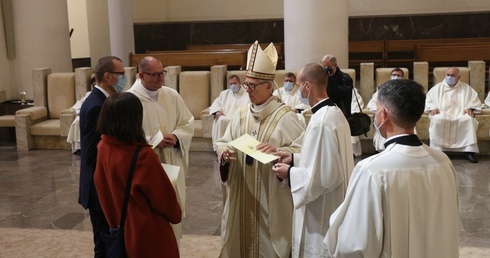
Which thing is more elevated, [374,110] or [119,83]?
[119,83]

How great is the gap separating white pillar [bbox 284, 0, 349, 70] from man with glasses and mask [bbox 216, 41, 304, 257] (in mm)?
5277

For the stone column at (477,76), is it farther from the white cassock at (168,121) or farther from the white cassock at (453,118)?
the white cassock at (168,121)

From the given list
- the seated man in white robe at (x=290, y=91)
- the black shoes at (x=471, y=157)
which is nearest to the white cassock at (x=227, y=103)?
the seated man in white robe at (x=290, y=91)

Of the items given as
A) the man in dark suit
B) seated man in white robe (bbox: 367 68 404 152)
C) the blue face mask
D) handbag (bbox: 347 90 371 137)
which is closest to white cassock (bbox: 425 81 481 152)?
seated man in white robe (bbox: 367 68 404 152)

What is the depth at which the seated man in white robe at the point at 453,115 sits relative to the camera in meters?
7.90

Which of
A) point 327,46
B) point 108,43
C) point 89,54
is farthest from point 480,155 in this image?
point 89,54

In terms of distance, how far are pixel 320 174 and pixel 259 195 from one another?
0.88 m

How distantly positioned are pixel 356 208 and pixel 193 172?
17.7 feet

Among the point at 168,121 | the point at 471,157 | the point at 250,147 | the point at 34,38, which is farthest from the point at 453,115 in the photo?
the point at 34,38

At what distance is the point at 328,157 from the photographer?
121 inches

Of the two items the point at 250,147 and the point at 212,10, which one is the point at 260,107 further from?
the point at 212,10

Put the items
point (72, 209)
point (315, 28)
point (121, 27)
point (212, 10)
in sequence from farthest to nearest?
point (212, 10) → point (121, 27) → point (315, 28) → point (72, 209)

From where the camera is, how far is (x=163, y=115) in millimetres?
4320

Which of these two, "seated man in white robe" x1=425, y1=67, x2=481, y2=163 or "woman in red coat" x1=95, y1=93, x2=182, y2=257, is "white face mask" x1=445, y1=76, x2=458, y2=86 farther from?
"woman in red coat" x1=95, y1=93, x2=182, y2=257
